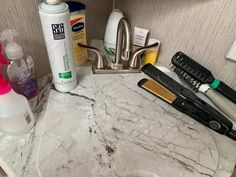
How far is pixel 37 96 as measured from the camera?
0.54 m

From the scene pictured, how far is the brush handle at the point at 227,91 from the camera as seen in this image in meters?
0.55

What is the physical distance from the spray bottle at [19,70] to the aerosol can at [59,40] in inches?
2.4

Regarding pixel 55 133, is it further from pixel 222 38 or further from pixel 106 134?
pixel 222 38

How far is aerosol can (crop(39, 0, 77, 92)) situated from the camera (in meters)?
0.41

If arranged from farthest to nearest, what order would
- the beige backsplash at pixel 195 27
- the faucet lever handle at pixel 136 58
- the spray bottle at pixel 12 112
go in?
the faucet lever handle at pixel 136 58 < the beige backsplash at pixel 195 27 < the spray bottle at pixel 12 112

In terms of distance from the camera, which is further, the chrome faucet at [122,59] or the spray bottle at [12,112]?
the chrome faucet at [122,59]

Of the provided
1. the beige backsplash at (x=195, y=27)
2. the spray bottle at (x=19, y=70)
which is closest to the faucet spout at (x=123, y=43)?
the beige backsplash at (x=195, y=27)

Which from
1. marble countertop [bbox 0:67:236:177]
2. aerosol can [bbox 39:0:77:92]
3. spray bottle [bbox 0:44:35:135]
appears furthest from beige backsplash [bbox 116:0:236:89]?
spray bottle [bbox 0:44:35:135]

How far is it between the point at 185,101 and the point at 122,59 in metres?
0.24

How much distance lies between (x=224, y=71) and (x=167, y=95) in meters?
0.18

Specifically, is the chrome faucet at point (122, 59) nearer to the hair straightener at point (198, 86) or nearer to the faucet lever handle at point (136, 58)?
the faucet lever handle at point (136, 58)

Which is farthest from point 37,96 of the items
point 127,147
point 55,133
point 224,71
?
point 224,71

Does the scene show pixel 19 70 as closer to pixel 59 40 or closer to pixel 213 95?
pixel 59 40

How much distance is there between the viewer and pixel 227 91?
0.55 m
